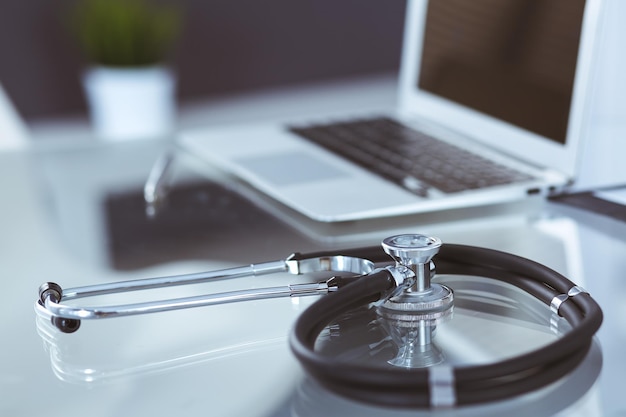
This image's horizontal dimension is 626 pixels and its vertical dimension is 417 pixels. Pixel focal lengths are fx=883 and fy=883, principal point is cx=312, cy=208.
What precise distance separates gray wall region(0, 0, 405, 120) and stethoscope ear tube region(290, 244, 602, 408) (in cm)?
331

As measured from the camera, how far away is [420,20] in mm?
1127

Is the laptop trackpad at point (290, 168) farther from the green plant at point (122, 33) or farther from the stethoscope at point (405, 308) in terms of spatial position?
the green plant at point (122, 33)

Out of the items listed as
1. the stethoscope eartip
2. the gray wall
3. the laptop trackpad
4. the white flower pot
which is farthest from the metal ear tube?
the gray wall

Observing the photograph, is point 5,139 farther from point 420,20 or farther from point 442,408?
point 442,408

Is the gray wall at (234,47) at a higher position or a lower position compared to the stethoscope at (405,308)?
lower

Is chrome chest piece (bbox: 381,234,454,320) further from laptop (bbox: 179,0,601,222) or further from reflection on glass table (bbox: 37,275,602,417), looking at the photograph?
laptop (bbox: 179,0,601,222)

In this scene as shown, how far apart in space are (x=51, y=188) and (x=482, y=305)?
0.55 m

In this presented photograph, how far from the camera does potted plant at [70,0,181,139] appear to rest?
321cm

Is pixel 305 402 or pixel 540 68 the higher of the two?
pixel 540 68

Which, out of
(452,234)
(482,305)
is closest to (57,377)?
(482,305)

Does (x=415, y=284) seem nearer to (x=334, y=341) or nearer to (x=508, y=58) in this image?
(x=334, y=341)

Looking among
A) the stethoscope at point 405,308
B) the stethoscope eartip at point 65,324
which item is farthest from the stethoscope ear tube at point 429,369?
the stethoscope eartip at point 65,324

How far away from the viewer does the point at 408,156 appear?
898 mm

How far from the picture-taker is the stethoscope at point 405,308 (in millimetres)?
402
